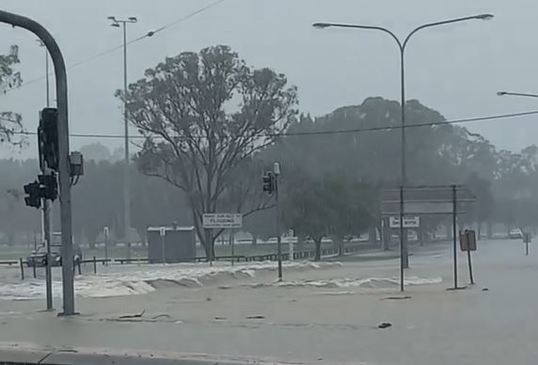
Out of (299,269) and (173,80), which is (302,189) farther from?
(299,269)

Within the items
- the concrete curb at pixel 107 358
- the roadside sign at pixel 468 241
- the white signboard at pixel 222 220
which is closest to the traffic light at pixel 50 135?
the concrete curb at pixel 107 358

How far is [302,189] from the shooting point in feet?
251

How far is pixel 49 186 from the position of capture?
68.2 feet

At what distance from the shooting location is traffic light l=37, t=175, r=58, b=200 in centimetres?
2075

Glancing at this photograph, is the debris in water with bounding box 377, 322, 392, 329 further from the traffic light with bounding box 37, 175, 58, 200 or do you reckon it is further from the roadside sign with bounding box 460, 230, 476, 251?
the roadside sign with bounding box 460, 230, 476, 251

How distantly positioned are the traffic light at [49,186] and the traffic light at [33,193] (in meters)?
0.12

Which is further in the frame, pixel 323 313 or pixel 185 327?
pixel 323 313

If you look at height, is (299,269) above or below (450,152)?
below

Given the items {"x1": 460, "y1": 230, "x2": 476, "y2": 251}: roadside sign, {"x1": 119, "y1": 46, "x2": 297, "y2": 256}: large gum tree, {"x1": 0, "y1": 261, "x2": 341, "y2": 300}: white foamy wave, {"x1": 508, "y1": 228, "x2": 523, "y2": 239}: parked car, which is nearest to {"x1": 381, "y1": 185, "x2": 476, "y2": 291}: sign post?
{"x1": 460, "y1": 230, "x2": 476, "y2": 251}: roadside sign

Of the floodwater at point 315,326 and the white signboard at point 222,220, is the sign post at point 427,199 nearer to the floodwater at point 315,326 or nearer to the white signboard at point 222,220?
the floodwater at point 315,326

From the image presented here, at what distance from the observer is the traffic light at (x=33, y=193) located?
68.6ft

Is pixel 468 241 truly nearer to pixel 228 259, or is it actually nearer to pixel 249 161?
pixel 228 259

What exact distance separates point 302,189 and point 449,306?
55.6m

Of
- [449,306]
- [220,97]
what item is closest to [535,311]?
[449,306]
